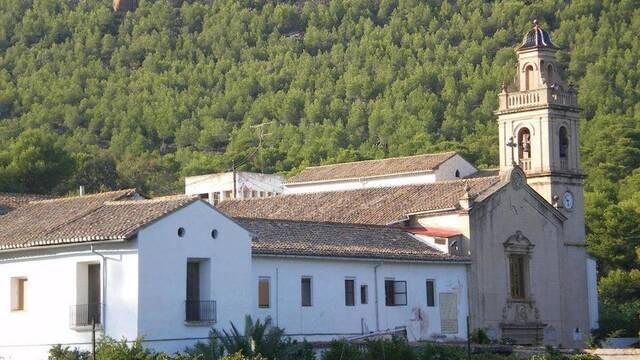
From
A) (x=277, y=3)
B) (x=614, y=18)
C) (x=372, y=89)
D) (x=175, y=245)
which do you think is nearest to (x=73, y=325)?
(x=175, y=245)

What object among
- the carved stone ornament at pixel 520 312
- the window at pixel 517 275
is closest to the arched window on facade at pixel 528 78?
the window at pixel 517 275

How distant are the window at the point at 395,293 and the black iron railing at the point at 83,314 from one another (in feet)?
38.3

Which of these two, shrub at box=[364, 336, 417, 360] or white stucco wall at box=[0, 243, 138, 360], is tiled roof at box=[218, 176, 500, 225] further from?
white stucco wall at box=[0, 243, 138, 360]

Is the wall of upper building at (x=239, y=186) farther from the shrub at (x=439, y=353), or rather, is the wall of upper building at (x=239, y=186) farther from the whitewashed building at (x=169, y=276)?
the shrub at (x=439, y=353)

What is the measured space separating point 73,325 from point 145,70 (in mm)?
94074

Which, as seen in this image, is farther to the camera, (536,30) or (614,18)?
(614,18)

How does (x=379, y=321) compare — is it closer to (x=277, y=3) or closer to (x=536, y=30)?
(x=536, y=30)

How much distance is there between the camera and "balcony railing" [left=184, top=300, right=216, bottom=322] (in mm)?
37531

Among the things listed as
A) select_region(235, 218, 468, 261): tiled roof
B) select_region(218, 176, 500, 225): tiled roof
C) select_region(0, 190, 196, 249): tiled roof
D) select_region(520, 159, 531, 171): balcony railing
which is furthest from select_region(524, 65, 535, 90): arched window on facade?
select_region(0, 190, 196, 249): tiled roof

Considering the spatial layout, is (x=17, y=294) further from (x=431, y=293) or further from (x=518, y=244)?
(x=518, y=244)

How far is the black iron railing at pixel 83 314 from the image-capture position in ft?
123

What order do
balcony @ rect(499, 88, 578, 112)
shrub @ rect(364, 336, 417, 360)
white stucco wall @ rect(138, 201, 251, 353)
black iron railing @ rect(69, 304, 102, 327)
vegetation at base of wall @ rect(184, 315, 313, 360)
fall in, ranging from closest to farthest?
vegetation at base of wall @ rect(184, 315, 313, 360)
white stucco wall @ rect(138, 201, 251, 353)
black iron railing @ rect(69, 304, 102, 327)
shrub @ rect(364, 336, 417, 360)
balcony @ rect(499, 88, 578, 112)

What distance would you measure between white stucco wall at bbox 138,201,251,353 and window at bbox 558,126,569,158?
23.0 meters

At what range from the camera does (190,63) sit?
430ft
